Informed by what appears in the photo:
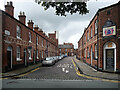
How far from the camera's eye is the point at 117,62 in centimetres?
1080

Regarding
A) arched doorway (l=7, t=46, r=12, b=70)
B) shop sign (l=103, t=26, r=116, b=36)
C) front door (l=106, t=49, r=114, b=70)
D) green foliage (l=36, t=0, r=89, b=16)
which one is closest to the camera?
green foliage (l=36, t=0, r=89, b=16)

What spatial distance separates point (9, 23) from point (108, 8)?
11668 millimetres

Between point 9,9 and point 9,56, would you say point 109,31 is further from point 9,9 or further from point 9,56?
point 9,9

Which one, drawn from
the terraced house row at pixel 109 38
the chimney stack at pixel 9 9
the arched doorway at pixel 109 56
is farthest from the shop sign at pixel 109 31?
the chimney stack at pixel 9 9

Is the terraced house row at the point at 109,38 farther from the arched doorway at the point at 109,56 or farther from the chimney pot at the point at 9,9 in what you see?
the chimney pot at the point at 9,9

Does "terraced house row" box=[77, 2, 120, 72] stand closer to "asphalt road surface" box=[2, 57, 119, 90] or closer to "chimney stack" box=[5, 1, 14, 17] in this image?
"asphalt road surface" box=[2, 57, 119, 90]

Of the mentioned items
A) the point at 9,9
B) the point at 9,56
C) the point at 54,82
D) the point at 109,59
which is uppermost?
the point at 9,9

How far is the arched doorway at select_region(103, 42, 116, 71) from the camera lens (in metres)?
11.3

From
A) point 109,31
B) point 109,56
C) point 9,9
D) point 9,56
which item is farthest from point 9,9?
point 109,56

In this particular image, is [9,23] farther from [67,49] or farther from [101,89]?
[67,49]

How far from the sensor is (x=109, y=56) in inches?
456

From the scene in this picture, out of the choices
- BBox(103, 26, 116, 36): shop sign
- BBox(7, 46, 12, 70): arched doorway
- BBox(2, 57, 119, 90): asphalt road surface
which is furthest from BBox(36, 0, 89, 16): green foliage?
BBox(7, 46, 12, 70): arched doorway

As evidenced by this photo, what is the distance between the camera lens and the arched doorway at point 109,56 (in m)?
11.3

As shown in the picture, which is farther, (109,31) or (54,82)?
(109,31)
